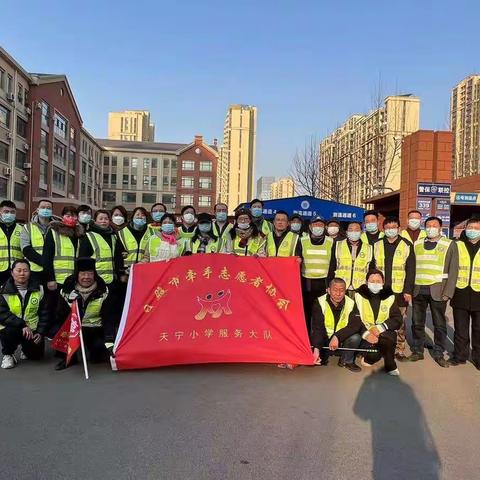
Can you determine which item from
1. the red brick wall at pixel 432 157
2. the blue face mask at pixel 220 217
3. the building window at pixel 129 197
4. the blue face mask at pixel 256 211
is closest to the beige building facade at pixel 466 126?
the red brick wall at pixel 432 157

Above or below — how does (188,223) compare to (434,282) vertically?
above

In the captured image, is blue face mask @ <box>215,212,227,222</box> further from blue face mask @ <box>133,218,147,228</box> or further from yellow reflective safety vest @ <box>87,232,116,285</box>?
yellow reflective safety vest @ <box>87,232,116,285</box>

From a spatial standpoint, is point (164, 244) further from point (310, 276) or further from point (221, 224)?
point (310, 276)

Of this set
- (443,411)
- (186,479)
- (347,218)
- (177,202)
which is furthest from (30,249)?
(177,202)

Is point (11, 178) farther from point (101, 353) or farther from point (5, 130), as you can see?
point (101, 353)

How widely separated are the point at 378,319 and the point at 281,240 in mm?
1742

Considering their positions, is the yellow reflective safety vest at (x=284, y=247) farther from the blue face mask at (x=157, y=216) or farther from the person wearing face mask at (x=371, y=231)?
the blue face mask at (x=157, y=216)

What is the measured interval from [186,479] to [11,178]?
42074 millimetres

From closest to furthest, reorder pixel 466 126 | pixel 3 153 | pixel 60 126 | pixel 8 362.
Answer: pixel 8 362 → pixel 466 126 → pixel 3 153 → pixel 60 126

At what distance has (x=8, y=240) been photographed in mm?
6969

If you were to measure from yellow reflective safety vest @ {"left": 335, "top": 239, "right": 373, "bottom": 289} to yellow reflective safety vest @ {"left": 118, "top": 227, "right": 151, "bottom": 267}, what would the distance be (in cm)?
278

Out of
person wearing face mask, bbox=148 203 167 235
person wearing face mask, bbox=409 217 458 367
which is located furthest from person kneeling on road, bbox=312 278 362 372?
person wearing face mask, bbox=148 203 167 235

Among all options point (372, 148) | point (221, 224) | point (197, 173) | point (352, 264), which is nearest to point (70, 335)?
point (221, 224)

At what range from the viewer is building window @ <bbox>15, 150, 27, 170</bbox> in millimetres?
41625
